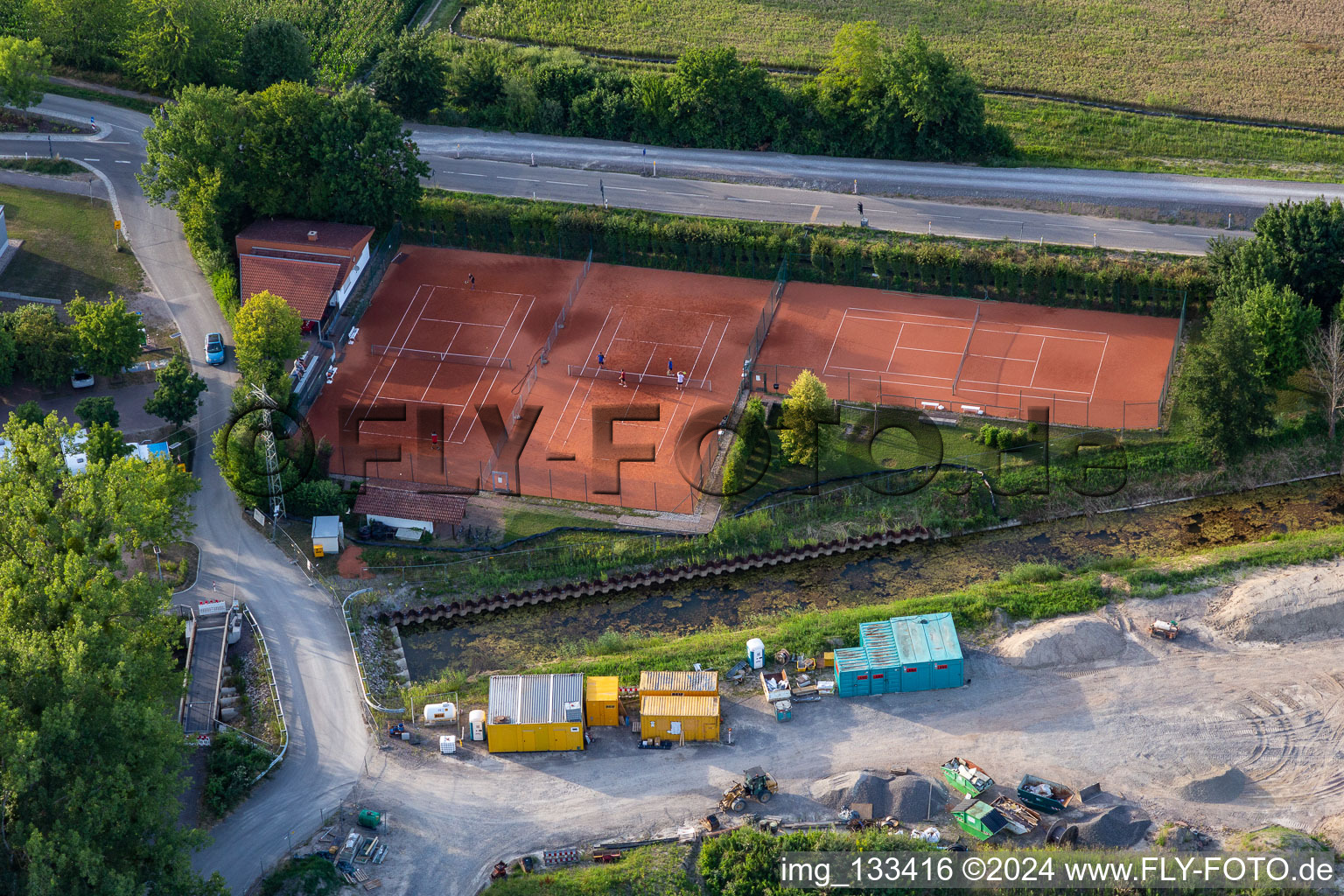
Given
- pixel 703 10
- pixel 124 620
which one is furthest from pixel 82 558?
pixel 703 10

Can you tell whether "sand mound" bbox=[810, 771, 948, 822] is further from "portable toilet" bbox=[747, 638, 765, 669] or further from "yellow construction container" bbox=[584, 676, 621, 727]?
"yellow construction container" bbox=[584, 676, 621, 727]

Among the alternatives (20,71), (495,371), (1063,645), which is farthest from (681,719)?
(20,71)

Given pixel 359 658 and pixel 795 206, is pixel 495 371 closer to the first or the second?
pixel 359 658

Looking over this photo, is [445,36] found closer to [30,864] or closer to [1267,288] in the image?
[1267,288]

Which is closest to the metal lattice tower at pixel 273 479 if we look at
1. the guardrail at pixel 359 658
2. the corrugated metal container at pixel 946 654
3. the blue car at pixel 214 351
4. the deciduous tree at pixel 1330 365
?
the guardrail at pixel 359 658

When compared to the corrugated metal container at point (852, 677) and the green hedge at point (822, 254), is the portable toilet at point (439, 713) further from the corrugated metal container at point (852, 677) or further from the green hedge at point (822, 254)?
the green hedge at point (822, 254)
